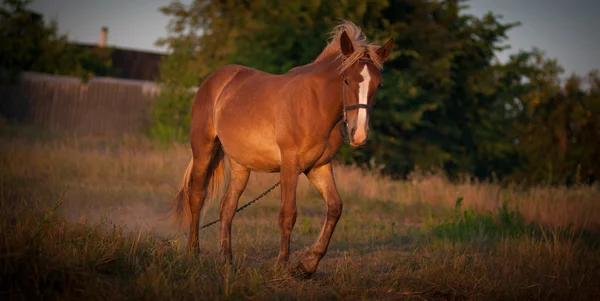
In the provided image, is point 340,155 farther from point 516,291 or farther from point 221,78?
point 516,291

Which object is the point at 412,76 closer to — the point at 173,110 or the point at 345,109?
the point at 173,110

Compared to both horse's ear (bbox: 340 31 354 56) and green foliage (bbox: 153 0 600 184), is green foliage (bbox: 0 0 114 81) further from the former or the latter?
horse's ear (bbox: 340 31 354 56)

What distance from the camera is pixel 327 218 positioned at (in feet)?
19.2

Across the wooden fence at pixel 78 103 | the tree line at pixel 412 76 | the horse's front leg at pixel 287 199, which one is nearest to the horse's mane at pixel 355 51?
the horse's front leg at pixel 287 199

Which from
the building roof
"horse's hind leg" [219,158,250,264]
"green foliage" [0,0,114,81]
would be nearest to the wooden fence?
"green foliage" [0,0,114,81]

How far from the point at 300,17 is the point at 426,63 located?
514 cm

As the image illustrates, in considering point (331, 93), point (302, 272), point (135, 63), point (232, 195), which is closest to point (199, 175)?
point (232, 195)

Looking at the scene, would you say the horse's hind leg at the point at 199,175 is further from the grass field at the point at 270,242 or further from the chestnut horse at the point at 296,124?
the grass field at the point at 270,242

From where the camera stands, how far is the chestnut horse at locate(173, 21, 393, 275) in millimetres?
5434

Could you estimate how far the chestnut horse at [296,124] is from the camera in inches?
214

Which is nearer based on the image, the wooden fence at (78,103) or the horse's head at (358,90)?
the horse's head at (358,90)

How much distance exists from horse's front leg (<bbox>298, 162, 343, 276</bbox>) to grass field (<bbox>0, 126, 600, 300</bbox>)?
0.66ft

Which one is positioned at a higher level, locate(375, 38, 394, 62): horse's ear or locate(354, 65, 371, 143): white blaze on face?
locate(375, 38, 394, 62): horse's ear

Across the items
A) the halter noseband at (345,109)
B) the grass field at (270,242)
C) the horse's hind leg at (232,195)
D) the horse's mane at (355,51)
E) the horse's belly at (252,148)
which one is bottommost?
Result: the grass field at (270,242)
